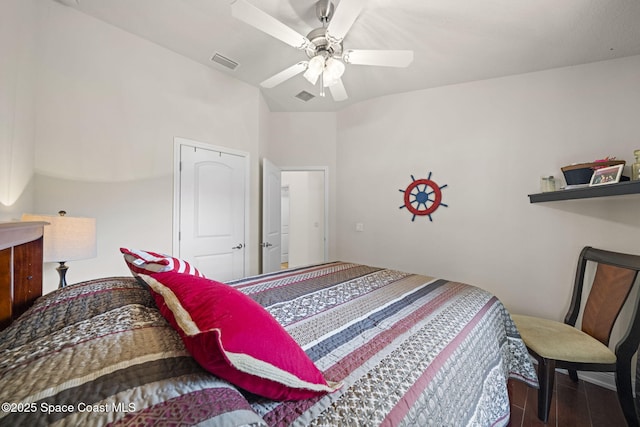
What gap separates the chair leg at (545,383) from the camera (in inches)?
64.7

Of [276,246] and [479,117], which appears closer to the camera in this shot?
[479,117]

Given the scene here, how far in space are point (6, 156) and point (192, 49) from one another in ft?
5.51

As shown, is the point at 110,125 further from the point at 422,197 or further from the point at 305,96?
the point at 422,197

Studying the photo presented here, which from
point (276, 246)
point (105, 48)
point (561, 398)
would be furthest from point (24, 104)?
point (561, 398)

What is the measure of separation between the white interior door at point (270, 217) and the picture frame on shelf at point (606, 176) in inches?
120

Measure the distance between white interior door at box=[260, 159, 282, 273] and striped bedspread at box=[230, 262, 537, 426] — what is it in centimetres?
152

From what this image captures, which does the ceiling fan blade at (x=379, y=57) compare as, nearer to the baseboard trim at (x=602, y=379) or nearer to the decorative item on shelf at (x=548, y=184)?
the decorative item on shelf at (x=548, y=184)

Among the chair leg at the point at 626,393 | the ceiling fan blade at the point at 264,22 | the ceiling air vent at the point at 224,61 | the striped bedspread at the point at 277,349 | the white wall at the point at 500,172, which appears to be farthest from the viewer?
the ceiling air vent at the point at 224,61

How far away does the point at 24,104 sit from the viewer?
1.66 m

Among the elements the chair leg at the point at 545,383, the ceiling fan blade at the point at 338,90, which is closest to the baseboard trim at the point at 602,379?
the chair leg at the point at 545,383

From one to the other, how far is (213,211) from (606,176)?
3458 mm

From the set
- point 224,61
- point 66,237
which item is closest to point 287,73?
point 224,61

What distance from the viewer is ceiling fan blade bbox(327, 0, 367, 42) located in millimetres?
1385

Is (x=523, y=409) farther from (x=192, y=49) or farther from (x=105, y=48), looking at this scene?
(x=105, y=48)
